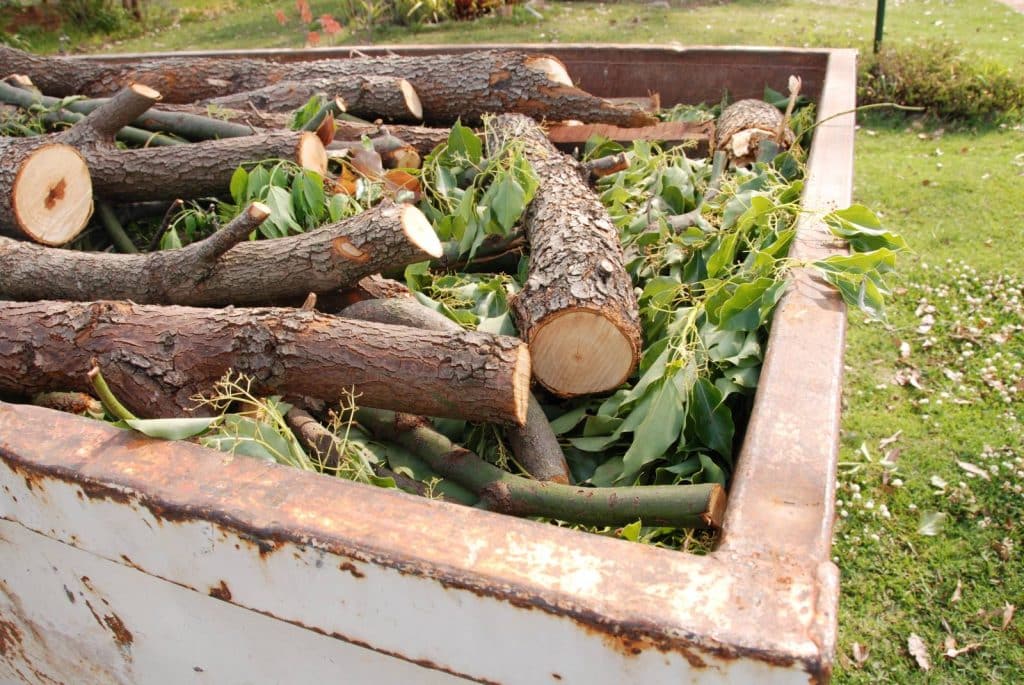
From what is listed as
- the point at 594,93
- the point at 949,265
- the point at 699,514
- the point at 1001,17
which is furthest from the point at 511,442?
the point at 1001,17

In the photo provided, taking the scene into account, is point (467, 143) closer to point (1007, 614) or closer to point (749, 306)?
point (749, 306)

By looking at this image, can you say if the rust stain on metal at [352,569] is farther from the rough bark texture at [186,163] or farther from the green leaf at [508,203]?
the rough bark texture at [186,163]

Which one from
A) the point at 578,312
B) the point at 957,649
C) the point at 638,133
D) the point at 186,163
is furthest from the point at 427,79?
the point at 957,649

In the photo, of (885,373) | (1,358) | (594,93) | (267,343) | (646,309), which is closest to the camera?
(267,343)

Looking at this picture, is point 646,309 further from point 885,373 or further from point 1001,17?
point 1001,17

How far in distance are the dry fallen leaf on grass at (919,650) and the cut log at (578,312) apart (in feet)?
4.04

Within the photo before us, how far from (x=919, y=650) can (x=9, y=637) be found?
2.40 metres

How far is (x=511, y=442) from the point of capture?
6.76ft

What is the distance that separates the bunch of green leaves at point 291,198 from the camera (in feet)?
8.84

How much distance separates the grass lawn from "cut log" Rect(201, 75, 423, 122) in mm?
2231

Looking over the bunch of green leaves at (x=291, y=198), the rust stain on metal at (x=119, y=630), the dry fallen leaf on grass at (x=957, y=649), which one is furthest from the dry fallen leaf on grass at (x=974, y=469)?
the rust stain on metal at (x=119, y=630)

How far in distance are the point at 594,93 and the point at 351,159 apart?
5.68 feet

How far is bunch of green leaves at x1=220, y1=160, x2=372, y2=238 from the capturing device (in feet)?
8.84

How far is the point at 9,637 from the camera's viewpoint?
6.46 ft
